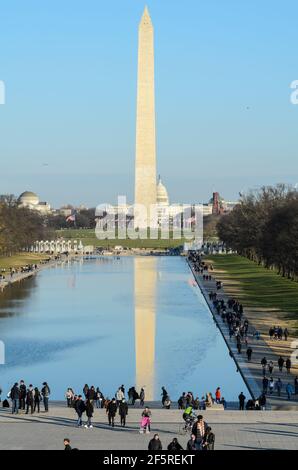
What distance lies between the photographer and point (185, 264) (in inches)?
3120

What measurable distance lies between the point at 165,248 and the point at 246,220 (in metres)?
33.3

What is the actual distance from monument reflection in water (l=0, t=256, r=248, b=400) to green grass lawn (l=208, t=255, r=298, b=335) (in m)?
2.77

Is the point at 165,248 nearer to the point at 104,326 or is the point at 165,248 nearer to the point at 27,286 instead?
the point at 27,286

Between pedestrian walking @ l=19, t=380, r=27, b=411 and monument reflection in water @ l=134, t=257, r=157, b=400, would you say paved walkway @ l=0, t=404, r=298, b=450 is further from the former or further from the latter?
monument reflection in water @ l=134, t=257, r=157, b=400

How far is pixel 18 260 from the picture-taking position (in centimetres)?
8394

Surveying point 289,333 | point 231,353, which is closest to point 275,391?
point 231,353

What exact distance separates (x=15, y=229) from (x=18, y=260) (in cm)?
278

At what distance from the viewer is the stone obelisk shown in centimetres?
9981

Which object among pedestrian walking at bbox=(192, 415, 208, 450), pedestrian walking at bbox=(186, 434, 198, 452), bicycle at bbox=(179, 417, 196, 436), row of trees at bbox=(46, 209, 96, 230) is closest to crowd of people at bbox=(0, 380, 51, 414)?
bicycle at bbox=(179, 417, 196, 436)

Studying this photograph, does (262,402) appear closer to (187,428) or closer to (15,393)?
(187,428)

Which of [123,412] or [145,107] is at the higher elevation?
[145,107]

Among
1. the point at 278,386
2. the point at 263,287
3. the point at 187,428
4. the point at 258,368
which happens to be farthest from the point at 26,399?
the point at 263,287

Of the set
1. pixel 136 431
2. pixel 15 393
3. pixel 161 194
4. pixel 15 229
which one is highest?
pixel 161 194

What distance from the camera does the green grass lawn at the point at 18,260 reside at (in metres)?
76.5
